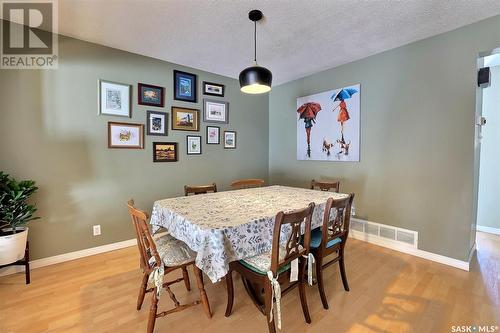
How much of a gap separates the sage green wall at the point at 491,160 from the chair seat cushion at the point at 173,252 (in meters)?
4.21

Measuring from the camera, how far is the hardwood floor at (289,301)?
62.0 inches

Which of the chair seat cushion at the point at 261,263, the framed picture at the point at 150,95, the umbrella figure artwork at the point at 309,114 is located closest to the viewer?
the chair seat cushion at the point at 261,263

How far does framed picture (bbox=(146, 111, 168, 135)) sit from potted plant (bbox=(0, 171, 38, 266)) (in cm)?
132

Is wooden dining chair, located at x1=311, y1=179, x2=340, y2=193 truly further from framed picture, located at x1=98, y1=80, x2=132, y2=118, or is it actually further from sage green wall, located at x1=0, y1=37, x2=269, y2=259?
framed picture, located at x1=98, y1=80, x2=132, y2=118

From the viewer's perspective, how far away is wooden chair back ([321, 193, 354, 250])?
5.51 ft

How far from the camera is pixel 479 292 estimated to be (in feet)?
6.28

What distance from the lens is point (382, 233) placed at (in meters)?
2.91

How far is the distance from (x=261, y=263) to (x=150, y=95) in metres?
2.55

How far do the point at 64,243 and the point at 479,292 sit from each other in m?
4.00

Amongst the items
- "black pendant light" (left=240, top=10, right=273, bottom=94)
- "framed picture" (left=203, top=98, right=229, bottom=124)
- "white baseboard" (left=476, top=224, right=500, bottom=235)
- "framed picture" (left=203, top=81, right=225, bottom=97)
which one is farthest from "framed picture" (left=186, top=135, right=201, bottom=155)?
"white baseboard" (left=476, top=224, right=500, bottom=235)

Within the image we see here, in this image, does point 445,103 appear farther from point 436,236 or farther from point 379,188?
point 436,236

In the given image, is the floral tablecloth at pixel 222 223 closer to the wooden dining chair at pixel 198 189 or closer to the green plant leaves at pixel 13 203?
the wooden dining chair at pixel 198 189

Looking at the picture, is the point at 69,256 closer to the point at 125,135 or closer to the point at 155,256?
the point at 125,135

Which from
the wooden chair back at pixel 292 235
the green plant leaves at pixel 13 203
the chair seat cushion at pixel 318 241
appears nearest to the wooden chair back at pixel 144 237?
the wooden chair back at pixel 292 235
